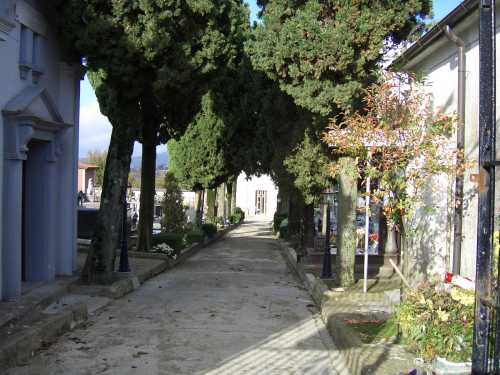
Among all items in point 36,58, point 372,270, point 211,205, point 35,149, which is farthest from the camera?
point 211,205

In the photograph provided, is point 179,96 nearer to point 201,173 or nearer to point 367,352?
point 367,352

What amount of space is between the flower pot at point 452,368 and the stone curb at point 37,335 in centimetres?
424

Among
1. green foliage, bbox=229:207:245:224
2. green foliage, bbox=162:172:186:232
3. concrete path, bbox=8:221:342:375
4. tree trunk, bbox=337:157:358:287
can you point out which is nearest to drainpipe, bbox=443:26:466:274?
concrete path, bbox=8:221:342:375

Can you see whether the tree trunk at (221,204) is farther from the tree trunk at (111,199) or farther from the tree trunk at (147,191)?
the tree trunk at (111,199)

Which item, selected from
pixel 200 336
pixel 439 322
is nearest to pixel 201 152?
pixel 200 336

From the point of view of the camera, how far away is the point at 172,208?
2259 centimetres

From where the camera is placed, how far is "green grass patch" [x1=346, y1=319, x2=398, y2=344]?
6883mm

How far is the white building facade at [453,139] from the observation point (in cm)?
805

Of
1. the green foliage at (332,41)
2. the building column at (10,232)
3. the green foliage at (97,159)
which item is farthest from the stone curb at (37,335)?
the green foliage at (97,159)

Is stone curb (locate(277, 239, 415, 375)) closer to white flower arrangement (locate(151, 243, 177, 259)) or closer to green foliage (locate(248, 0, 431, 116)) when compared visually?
green foliage (locate(248, 0, 431, 116))

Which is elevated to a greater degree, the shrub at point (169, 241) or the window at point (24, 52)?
the window at point (24, 52)

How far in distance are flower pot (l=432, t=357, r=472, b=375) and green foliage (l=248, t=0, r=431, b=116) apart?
5.41m

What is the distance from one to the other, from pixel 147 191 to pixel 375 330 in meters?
11.6

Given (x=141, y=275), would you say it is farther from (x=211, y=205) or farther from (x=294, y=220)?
(x=211, y=205)
